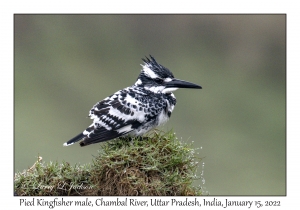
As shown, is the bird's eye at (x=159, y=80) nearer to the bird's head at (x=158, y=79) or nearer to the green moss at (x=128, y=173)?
the bird's head at (x=158, y=79)

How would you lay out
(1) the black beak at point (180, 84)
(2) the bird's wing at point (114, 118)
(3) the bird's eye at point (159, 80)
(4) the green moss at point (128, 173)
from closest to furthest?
(4) the green moss at point (128, 173), (2) the bird's wing at point (114, 118), (1) the black beak at point (180, 84), (3) the bird's eye at point (159, 80)

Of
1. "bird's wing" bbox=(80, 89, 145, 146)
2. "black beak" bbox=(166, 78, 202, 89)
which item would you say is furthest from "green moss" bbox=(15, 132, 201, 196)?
"black beak" bbox=(166, 78, 202, 89)

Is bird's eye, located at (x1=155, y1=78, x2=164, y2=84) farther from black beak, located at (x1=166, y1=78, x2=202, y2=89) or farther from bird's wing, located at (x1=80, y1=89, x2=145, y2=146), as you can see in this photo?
bird's wing, located at (x1=80, y1=89, x2=145, y2=146)

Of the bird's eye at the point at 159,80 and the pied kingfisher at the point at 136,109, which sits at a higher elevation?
the bird's eye at the point at 159,80

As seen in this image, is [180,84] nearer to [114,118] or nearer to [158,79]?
[158,79]

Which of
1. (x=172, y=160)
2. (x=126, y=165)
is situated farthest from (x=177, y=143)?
(x=126, y=165)

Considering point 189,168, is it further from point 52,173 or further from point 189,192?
point 52,173

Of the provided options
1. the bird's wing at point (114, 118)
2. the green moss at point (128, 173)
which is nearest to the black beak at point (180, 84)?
the bird's wing at point (114, 118)
